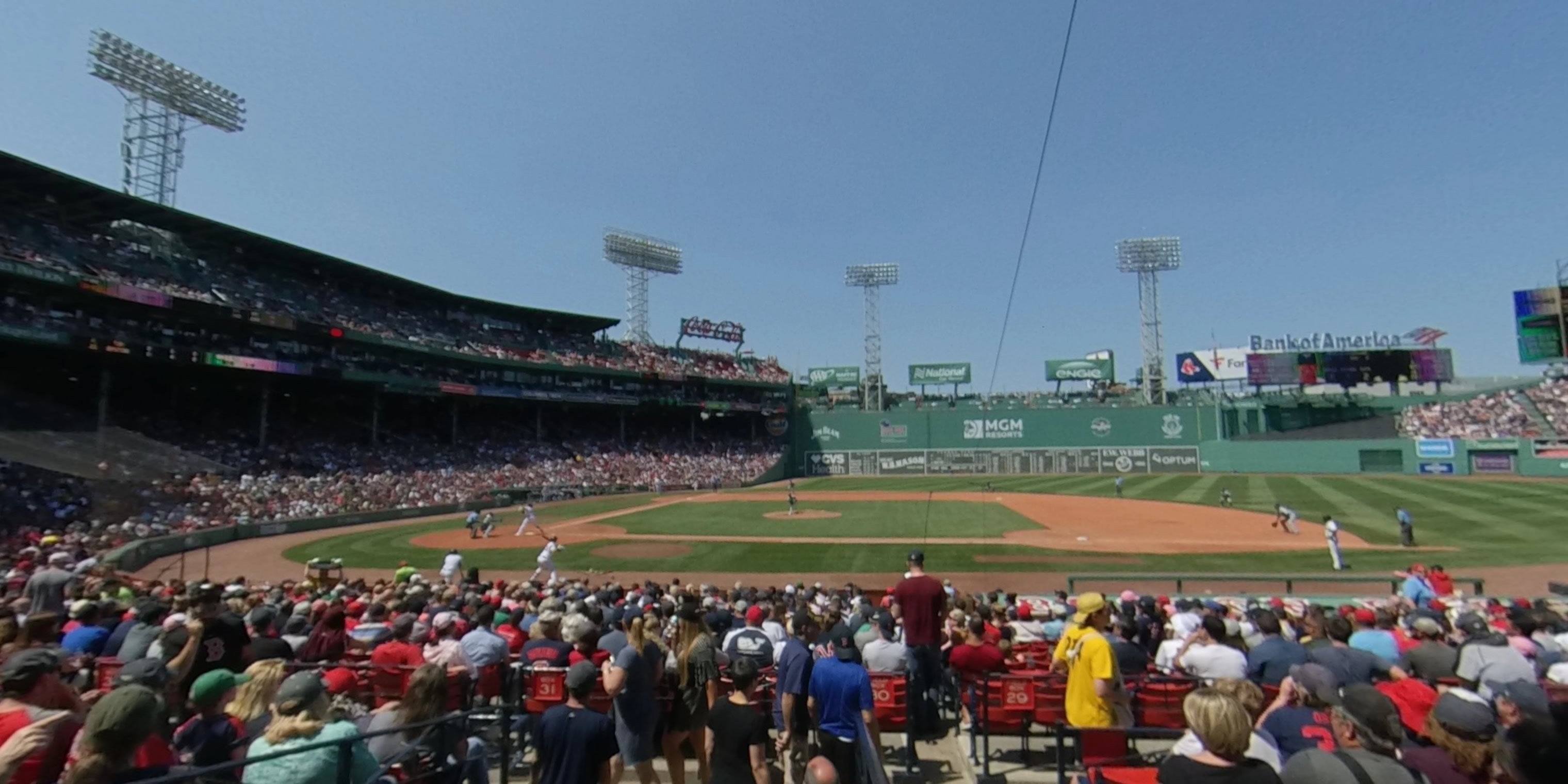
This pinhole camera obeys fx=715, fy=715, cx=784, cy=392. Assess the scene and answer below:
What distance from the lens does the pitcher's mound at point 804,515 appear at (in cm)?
3466

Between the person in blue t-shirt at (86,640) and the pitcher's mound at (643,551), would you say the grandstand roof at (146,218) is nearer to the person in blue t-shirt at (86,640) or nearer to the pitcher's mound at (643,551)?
the pitcher's mound at (643,551)

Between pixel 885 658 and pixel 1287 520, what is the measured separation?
27.2 meters

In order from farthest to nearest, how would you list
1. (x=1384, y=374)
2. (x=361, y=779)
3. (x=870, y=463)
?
(x=870, y=463) < (x=1384, y=374) < (x=361, y=779)

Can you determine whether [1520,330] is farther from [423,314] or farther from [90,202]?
[90,202]

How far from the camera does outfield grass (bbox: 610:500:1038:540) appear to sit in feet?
96.3

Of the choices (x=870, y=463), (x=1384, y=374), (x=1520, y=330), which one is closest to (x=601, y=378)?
(x=870, y=463)

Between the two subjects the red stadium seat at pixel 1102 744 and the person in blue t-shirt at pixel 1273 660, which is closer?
the red stadium seat at pixel 1102 744

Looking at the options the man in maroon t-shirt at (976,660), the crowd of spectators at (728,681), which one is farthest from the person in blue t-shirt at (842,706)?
the man in maroon t-shirt at (976,660)

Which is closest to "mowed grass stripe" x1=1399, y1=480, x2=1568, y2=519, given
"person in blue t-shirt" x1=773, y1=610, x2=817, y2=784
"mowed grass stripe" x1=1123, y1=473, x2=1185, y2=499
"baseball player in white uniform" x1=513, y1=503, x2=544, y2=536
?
"mowed grass stripe" x1=1123, y1=473, x2=1185, y2=499

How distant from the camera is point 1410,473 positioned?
50031 mm

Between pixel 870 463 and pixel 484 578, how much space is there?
5132 centimetres

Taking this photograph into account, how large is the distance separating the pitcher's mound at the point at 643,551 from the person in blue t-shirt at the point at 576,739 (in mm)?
20098

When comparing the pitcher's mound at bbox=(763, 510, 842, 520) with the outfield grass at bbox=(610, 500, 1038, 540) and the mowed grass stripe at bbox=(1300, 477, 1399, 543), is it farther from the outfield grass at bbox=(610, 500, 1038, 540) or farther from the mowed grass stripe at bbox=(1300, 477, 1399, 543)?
the mowed grass stripe at bbox=(1300, 477, 1399, 543)

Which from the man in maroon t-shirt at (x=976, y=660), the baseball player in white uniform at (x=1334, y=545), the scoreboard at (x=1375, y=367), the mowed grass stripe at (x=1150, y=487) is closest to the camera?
the man in maroon t-shirt at (x=976, y=660)
